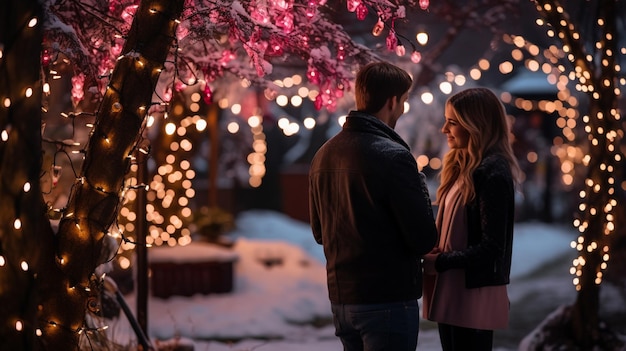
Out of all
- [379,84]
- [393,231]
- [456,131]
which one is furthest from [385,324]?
[456,131]

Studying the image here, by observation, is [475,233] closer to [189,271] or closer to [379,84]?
[379,84]

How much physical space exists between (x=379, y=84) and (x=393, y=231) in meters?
0.67

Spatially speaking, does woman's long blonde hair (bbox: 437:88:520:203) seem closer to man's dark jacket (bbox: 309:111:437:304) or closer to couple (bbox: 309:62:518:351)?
couple (bbox: 309:62:518:351)

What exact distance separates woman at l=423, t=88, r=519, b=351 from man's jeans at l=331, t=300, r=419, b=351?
67cm

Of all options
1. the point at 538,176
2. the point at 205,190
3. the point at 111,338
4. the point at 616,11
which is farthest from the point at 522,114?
the point at 111,338

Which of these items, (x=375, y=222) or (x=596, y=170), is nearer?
(x=375, y=222)

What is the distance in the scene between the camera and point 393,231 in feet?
12.8

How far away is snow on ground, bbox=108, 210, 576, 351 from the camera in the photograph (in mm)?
8578

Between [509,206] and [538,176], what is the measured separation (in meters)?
24.6

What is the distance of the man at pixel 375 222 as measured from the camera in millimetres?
3838

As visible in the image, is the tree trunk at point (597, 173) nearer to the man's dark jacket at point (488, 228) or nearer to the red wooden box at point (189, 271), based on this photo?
the man's dark jacket at point (488, 228)

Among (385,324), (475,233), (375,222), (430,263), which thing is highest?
(375,222)

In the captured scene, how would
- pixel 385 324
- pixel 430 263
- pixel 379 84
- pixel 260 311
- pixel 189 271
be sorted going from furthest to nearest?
pixel 189 271
pixel 260 311
pixel 430 263
pixel 379 84
pixel 385 324

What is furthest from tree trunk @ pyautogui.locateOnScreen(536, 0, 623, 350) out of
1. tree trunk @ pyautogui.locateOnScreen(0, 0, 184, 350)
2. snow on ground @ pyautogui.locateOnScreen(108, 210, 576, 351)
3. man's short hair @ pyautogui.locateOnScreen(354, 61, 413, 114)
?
tree trunk @ pyautogui.locateOnScreen(0, 0, 184, 350)
